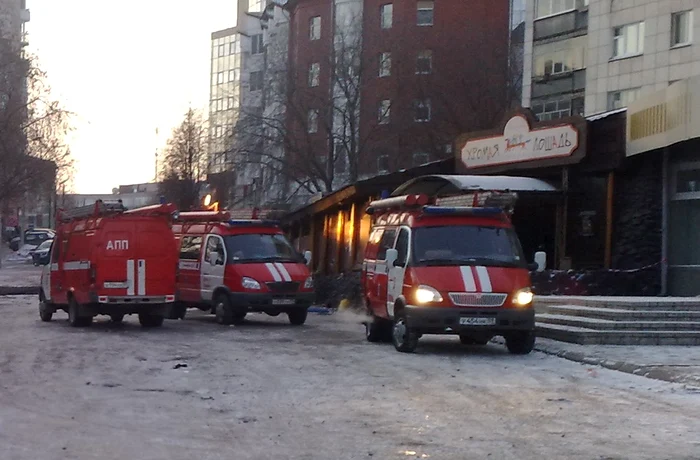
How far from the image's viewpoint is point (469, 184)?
79.9ft

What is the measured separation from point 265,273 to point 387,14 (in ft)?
133

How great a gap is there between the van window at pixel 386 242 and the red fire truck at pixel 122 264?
5.01 m

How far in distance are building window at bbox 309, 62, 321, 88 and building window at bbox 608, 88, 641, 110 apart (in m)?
13.5

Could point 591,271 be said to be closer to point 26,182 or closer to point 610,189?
point 610,189

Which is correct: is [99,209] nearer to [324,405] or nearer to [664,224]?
[324,405]

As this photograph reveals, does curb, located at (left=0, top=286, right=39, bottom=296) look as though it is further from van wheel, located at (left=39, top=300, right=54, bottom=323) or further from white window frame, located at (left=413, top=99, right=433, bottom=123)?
white window frame, located at (left=413, top=99, right=433, bottom=123)

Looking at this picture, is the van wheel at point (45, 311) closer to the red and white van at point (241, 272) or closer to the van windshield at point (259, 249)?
the red and white van at point (241, 272)

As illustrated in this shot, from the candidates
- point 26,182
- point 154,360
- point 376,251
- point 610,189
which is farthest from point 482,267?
point 26,182

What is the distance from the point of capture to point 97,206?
21.6m

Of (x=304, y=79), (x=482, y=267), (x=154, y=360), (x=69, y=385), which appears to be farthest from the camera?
(x=304, y=79)

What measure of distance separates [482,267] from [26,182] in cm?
3605

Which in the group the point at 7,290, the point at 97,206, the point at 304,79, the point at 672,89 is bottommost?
the point at 7,290

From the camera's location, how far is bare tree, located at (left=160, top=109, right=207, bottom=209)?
5719 centimetres

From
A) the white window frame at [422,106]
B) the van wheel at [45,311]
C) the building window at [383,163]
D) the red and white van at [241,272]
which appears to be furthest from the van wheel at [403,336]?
the building window at [383,163]
